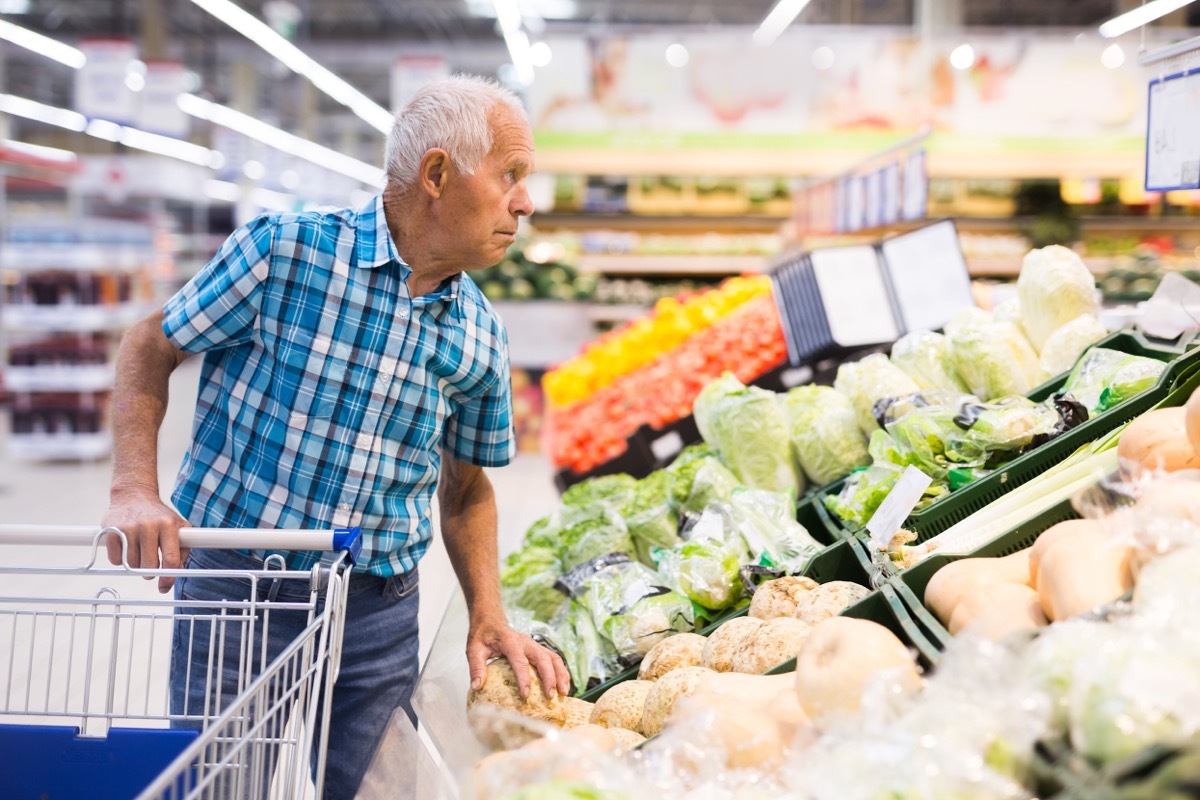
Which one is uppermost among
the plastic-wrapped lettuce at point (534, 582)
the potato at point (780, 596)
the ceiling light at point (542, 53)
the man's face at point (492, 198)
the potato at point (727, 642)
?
the ceiling light at point (542, 53)

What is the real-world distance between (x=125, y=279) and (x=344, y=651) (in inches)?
383

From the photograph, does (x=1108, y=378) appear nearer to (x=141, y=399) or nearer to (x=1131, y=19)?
(x=141, y=399)

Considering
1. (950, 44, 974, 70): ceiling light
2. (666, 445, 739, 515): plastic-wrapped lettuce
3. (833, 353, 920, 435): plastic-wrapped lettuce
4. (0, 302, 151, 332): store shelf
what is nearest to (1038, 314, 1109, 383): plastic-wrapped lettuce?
(833, 353, 920, 435): plastic-wrapped lettuce

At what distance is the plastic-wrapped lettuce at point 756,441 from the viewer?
118 inches

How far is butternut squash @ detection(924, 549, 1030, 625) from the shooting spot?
4.88ft

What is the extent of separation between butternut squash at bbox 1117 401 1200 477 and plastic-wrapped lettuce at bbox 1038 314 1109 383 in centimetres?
122

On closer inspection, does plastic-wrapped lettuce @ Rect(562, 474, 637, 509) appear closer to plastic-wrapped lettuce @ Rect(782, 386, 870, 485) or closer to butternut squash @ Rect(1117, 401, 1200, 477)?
plastic-wrapped lettuce @ Rect(782, 386, 870, 485)

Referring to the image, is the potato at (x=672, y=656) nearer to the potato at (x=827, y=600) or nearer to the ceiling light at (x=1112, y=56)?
the potato at (x=827, y=600)

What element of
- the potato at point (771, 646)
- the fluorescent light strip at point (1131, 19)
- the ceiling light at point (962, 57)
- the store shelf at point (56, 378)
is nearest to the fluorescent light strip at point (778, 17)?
the ceiling light at point (962, 57)

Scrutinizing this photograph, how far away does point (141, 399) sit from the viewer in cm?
191

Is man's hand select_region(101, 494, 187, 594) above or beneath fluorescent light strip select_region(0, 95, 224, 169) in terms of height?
beneath

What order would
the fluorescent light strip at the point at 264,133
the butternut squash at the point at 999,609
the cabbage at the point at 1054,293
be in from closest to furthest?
the butternut squash at the point at 999,609, the cabbage at the point at 1054,293, the fluorescent light strip at the point at 264,133

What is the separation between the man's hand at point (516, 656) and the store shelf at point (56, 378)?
898 cm

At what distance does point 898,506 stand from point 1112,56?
921 cm
